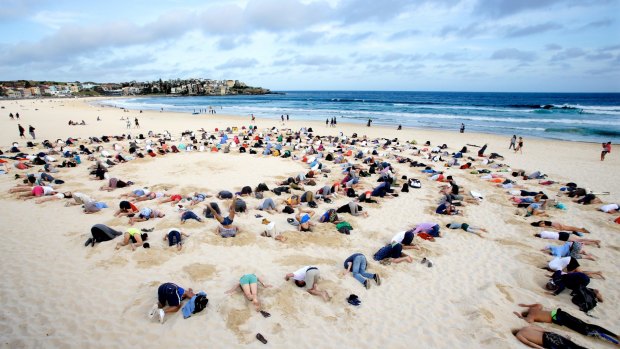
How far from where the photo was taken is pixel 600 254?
8.05 m

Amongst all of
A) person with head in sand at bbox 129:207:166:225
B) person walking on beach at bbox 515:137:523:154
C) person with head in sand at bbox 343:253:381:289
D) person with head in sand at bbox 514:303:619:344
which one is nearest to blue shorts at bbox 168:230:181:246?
person with head in sand at bbox 129:207:166:225

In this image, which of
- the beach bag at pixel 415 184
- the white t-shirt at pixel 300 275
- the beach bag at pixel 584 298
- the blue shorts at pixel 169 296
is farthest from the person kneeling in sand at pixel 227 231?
the beach bag at pixel 415 184

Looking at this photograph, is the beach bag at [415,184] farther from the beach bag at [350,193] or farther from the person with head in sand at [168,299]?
the person with head in sand at [168,299]

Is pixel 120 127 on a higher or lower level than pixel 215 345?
higher

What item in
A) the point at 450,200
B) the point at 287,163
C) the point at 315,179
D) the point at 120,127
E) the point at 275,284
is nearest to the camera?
the point at 275,284

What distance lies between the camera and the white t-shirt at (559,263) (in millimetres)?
6957

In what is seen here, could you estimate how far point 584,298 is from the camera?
5.98 metres

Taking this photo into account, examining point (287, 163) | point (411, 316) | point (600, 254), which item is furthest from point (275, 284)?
point (287, 163)

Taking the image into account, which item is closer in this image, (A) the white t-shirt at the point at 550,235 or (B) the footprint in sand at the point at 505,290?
(B) the footprint in sand at the point at 505,290

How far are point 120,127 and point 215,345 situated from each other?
3241 cm

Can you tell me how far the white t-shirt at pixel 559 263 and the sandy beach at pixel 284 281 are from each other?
337 millimetres

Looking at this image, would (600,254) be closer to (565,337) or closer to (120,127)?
(565,337)

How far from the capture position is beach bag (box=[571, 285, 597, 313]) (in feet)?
19.4

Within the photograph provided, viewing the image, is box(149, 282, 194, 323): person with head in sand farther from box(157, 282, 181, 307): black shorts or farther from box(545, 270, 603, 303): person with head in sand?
box(545, 270, 603, 303): person with head in sand
